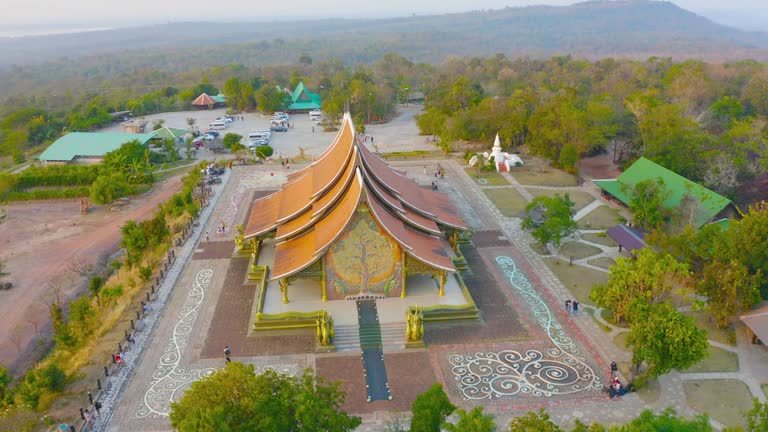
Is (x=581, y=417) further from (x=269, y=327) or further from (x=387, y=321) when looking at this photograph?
(x=269, y=327)

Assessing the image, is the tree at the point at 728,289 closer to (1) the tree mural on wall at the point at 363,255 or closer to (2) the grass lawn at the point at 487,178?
(1) the tree mural on wall at the point at 363,255

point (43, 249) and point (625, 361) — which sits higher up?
point (625, 361)

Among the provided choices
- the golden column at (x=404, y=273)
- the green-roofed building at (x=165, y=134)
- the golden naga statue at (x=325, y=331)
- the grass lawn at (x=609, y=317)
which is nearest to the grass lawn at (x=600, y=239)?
the grass lawn at (x=609, y=317)

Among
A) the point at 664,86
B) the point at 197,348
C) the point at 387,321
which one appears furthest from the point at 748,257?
the point at 664,86

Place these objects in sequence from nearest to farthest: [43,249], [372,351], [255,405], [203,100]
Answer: [255,405], [372,351], [43,249], [203,100]

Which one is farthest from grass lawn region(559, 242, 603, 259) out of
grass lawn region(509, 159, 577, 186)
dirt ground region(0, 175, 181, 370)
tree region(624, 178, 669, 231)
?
dirt ground region(0, 175, 181, 370)

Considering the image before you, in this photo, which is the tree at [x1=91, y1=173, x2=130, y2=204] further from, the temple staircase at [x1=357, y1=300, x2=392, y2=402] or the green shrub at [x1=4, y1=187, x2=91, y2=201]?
the temple staircase at [x1=357, y1=300, x2=392, y2=402]

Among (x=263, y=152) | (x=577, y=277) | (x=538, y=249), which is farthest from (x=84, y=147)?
(x=577, y=277)

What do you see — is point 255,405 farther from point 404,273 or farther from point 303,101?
point 303,101
